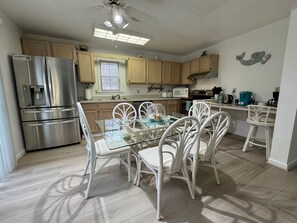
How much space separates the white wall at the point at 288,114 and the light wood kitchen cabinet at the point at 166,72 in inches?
120

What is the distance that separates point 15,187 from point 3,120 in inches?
37.5

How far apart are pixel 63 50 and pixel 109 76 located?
1.30 metres

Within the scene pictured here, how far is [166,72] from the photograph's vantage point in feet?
15.3

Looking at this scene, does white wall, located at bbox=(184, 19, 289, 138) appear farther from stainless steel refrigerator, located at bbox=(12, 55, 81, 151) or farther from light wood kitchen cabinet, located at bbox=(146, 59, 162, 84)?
stainless steel refrigerator, located at bbox=(12, 55, 81, 151)

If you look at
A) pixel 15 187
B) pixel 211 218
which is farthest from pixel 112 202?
pixel 15 187

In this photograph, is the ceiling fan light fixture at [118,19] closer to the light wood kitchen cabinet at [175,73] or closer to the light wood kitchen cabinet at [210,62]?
the light wood kitchen cabinet at [210,62]

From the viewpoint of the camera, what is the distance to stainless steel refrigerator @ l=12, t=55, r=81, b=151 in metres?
2.47

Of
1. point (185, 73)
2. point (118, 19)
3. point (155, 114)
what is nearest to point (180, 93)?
point (185, 73)

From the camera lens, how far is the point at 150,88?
4805mm

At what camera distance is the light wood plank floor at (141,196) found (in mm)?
1312

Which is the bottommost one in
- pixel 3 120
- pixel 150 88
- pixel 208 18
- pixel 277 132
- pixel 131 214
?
pixel 131 214

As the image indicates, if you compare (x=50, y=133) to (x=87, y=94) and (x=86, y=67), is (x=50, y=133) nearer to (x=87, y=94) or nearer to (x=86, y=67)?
(x=87, y=94)

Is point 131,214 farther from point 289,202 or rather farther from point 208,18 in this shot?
point 208,18

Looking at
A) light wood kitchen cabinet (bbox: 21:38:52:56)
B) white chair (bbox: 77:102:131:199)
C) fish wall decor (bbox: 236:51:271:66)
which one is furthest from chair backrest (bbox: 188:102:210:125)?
light wood kitchen cabinet (bbox: 21:38:52:56)
